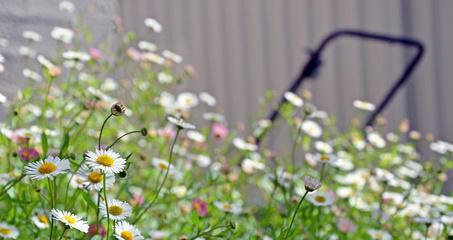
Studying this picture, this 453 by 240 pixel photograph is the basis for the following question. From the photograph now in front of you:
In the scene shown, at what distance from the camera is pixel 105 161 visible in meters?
0.95

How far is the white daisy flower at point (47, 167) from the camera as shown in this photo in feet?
3.18

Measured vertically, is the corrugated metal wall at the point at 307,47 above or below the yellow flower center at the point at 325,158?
below

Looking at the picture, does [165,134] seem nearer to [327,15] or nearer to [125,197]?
[125,197]

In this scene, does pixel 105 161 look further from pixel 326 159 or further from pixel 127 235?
pixel 326 159

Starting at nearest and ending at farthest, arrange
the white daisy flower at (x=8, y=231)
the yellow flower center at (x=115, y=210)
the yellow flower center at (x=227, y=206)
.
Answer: the yellow flower center at (x=115, y=210) → the white daisy flower at (x=8, y=231) → the yellow flower center at (x=227, y=206)

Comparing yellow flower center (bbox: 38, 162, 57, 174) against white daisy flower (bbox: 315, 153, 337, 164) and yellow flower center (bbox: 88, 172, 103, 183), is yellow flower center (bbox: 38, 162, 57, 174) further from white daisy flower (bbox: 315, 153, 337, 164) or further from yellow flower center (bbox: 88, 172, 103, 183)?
white daisy flower (bbox: 315, 153, 337, 164)

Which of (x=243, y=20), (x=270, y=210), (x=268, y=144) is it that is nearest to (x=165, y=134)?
(x=270, y=210)

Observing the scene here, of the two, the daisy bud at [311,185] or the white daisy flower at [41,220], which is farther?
the white daisy flower at [41,220]

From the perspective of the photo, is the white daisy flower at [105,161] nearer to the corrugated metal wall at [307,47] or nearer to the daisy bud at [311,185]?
the daisy bud at [311,185]

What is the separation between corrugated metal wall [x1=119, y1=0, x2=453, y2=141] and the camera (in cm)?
352

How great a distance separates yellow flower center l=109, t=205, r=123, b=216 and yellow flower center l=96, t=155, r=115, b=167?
84 mm

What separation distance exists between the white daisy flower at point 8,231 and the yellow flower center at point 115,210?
0.70 ft

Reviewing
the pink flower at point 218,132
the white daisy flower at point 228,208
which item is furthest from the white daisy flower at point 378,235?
the pink flower at point 218,132

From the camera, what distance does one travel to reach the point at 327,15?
12.0ft
